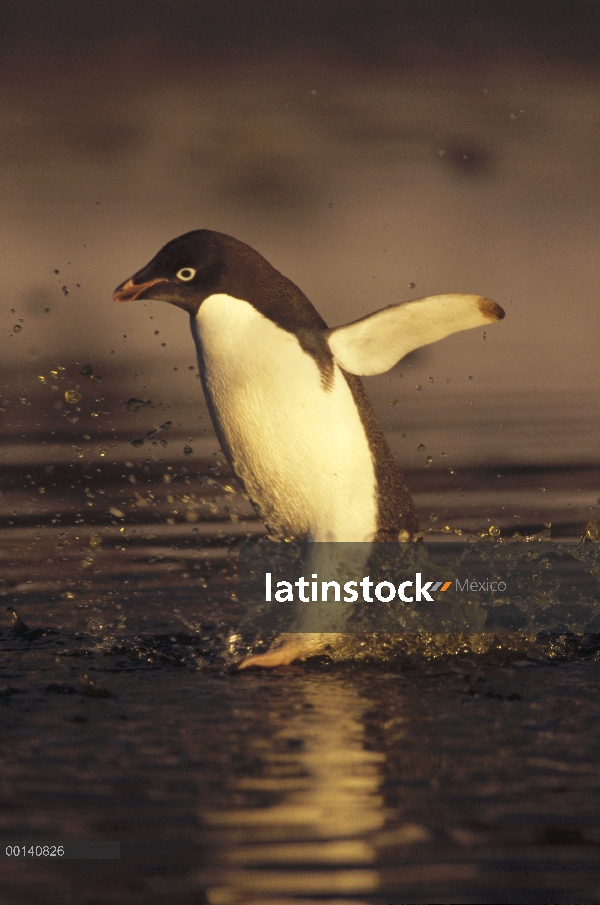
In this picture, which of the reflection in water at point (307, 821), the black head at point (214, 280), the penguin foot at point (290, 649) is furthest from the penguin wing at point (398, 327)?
the reflection in water at point (307, 821)

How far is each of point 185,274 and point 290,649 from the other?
1278 mm

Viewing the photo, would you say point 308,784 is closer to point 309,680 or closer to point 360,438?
point 309,680

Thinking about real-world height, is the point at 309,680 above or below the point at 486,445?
below

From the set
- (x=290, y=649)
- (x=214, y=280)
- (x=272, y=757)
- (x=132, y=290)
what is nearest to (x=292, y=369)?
(x=214, y=280)

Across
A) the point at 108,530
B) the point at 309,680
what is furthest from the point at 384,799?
the point at 108,530

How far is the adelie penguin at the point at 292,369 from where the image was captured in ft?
15.8

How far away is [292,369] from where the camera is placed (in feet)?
15.8

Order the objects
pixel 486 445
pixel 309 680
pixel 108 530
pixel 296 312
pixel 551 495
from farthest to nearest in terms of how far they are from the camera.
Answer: pixel 486 445, pixel 551 495, pixel 108 530, pixel 296 312, pixel 309 680

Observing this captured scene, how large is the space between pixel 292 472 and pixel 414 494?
2994mm

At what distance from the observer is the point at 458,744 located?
376 cm

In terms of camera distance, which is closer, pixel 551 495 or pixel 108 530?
pixel 108 530

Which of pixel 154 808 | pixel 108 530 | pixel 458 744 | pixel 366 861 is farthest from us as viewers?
pixel 108 530

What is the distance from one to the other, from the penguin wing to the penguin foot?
90 cm

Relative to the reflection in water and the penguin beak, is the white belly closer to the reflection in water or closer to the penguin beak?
the penguin beak
